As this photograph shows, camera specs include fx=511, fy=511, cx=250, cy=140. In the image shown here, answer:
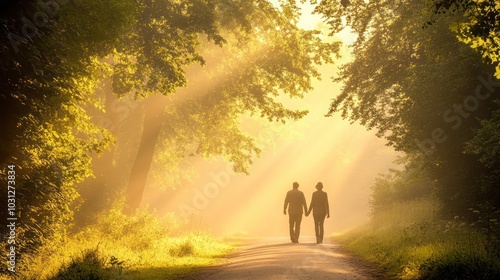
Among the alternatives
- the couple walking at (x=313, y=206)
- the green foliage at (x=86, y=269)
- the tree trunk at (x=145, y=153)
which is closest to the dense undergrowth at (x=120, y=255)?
the green foliage at (x=86, y=269)

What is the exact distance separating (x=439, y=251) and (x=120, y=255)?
24.2 ft

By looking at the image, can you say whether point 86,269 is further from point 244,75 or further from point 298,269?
point 244,75

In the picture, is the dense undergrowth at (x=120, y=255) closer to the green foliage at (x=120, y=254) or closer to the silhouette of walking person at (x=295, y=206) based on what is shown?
the green foliage at (x=120, y=254)

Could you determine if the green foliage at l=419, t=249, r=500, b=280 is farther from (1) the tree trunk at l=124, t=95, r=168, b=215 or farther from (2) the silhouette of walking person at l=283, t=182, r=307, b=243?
(1) the tree trunk at l=124, t=95, r=168, b=215

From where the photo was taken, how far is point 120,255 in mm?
12578

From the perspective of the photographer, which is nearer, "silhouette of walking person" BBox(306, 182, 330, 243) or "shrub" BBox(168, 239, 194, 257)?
"shrub" BBox(168, 239, 194, 257)

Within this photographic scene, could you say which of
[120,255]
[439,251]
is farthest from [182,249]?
[439,251]

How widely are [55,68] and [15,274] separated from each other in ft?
15.4

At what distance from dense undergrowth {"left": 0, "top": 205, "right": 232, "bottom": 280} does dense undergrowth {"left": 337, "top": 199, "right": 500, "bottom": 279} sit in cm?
458

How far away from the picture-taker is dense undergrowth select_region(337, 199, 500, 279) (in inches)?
335

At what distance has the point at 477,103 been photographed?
14102 millimetres

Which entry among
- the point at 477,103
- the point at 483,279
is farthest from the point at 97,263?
the point at 477,103

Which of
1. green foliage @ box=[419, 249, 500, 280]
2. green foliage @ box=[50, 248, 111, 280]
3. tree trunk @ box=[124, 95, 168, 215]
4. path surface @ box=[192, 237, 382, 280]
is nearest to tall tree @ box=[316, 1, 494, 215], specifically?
green foliage @ box=[419, 249, 500, 280]

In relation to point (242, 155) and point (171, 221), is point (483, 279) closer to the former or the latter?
point (242, 155)
